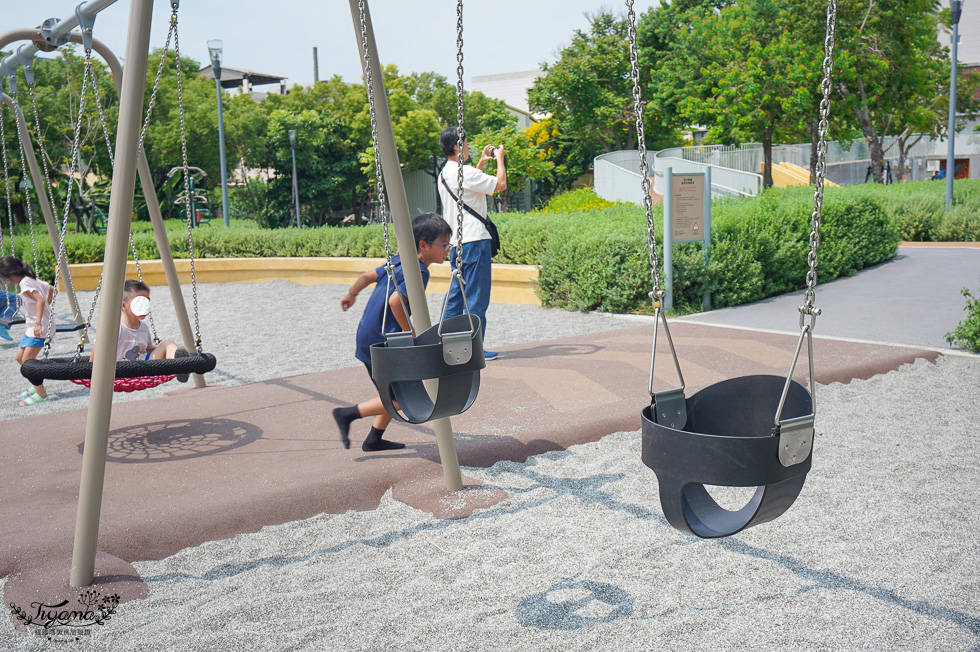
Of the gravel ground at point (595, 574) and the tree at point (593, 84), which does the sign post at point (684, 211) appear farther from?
the tree at point (593, 84)

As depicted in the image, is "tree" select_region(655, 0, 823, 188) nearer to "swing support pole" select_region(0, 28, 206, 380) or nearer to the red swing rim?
"swing support pole" select_region(0, 28, 206, 380)

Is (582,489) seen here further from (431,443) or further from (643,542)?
(431,443)

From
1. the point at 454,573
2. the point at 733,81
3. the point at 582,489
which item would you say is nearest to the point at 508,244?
the point at 582,489

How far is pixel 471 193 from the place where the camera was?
20.5 feet

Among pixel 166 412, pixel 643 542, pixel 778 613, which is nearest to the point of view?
pixel 778 613

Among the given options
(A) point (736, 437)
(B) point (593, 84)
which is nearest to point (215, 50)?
(A) point (736, 437)

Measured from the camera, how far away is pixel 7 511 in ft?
12.0

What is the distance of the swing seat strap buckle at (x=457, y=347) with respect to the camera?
284 cm

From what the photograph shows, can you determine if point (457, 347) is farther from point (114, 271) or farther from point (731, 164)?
point (731, 164)

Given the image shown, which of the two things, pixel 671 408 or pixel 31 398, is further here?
pixel 31 398

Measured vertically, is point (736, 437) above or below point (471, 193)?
below

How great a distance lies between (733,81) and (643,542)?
22864 mm

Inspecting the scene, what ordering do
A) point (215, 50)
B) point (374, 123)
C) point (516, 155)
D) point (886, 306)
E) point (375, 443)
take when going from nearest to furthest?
point (374, 123) < point (375, 443) < point (886, 306) < point (215, 50) < point (516, 155)

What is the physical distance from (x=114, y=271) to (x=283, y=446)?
178 centimetres
